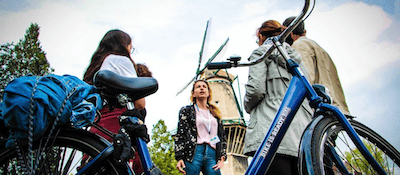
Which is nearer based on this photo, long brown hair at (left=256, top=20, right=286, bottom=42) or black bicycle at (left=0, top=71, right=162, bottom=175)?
black bicycle at (left=0, top=71, right=162, bottom=175)

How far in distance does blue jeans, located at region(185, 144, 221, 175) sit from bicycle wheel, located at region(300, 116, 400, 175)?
5.70ft

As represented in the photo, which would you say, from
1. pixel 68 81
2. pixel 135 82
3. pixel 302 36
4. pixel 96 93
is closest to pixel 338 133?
pixel 135 82

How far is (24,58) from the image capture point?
669 inches

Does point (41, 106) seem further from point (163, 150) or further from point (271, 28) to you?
point (163, 150)

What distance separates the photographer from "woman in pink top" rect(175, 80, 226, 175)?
2.92 m

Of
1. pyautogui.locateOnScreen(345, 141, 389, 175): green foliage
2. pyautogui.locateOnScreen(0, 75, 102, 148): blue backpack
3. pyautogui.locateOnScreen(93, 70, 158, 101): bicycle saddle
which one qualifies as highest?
pyautogui.locateOnScreen(93, 70, 158, 101): bicycle saddle

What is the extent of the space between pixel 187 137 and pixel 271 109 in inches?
49.5

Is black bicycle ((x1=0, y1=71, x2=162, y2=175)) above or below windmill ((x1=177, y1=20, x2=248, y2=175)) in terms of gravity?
below

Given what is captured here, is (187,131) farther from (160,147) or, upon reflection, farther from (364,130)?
(160,147)

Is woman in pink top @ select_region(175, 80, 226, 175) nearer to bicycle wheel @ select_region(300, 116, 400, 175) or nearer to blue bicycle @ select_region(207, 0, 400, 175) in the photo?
blue bicycle @ select_region(207, 0, 400, 175)

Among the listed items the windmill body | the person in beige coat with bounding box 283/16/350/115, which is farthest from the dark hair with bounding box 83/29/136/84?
the windmill body

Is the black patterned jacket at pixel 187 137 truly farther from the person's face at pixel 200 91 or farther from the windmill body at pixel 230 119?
the windmill body at pixel 230 119

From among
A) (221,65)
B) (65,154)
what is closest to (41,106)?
(65,154)

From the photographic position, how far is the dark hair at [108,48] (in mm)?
2248
